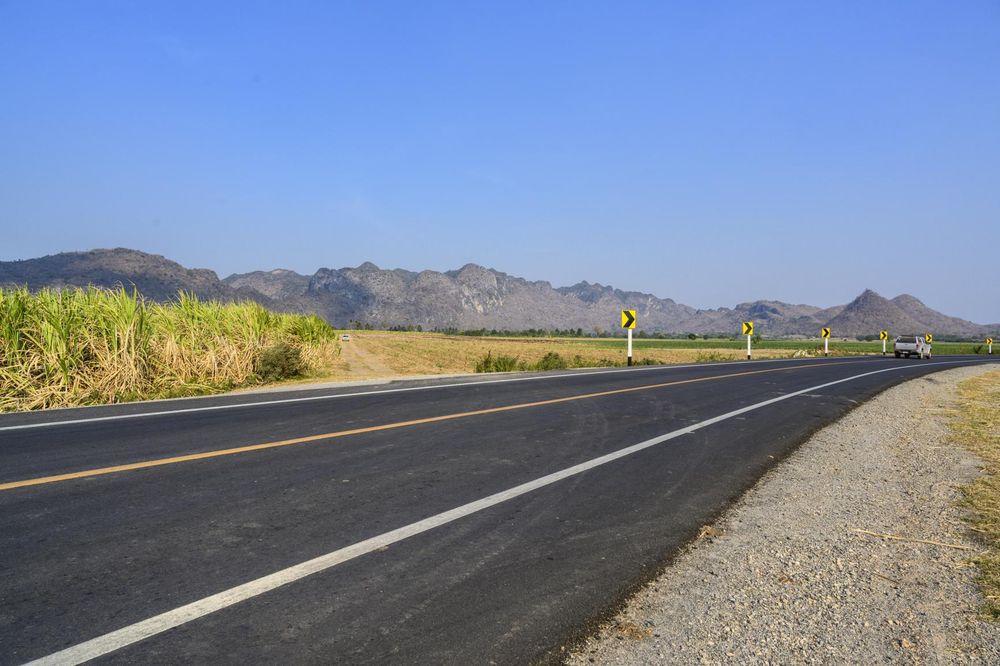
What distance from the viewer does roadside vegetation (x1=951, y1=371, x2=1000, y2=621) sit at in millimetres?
3629

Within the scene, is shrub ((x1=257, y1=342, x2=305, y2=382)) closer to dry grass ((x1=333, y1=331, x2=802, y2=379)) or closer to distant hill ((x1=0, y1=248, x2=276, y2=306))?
dry grass ((x1=333, y1=331, x2=802, y2=379))

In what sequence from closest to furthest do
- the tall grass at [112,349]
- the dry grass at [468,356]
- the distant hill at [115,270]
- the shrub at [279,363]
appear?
1. the tall grass at [112,349]
2. the shrub at [279,363]
3. the dry grass at [468,356]
4. the distant hill at [115,270]

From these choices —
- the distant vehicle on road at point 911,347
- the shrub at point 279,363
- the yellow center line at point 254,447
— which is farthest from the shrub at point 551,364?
the distant vehicle on road at point 911,347

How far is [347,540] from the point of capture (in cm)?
411

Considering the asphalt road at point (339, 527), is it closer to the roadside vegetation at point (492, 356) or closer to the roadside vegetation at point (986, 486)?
the roadside vegetation at point (986, 486)

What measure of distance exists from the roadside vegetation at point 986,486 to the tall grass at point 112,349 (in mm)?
13204

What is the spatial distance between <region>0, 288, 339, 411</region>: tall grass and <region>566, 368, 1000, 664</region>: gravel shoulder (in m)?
11.8

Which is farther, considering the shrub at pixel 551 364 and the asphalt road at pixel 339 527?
the shrub at pixel 551 364

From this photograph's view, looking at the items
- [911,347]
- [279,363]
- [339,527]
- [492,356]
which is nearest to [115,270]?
[492,356]

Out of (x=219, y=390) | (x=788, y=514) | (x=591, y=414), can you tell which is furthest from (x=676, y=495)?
(x=219, y=390)

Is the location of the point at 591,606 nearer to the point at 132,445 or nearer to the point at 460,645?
the point at 460,645

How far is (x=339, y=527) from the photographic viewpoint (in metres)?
4.35

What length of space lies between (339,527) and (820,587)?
3093mm

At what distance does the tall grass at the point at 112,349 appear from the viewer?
37.7 ft
